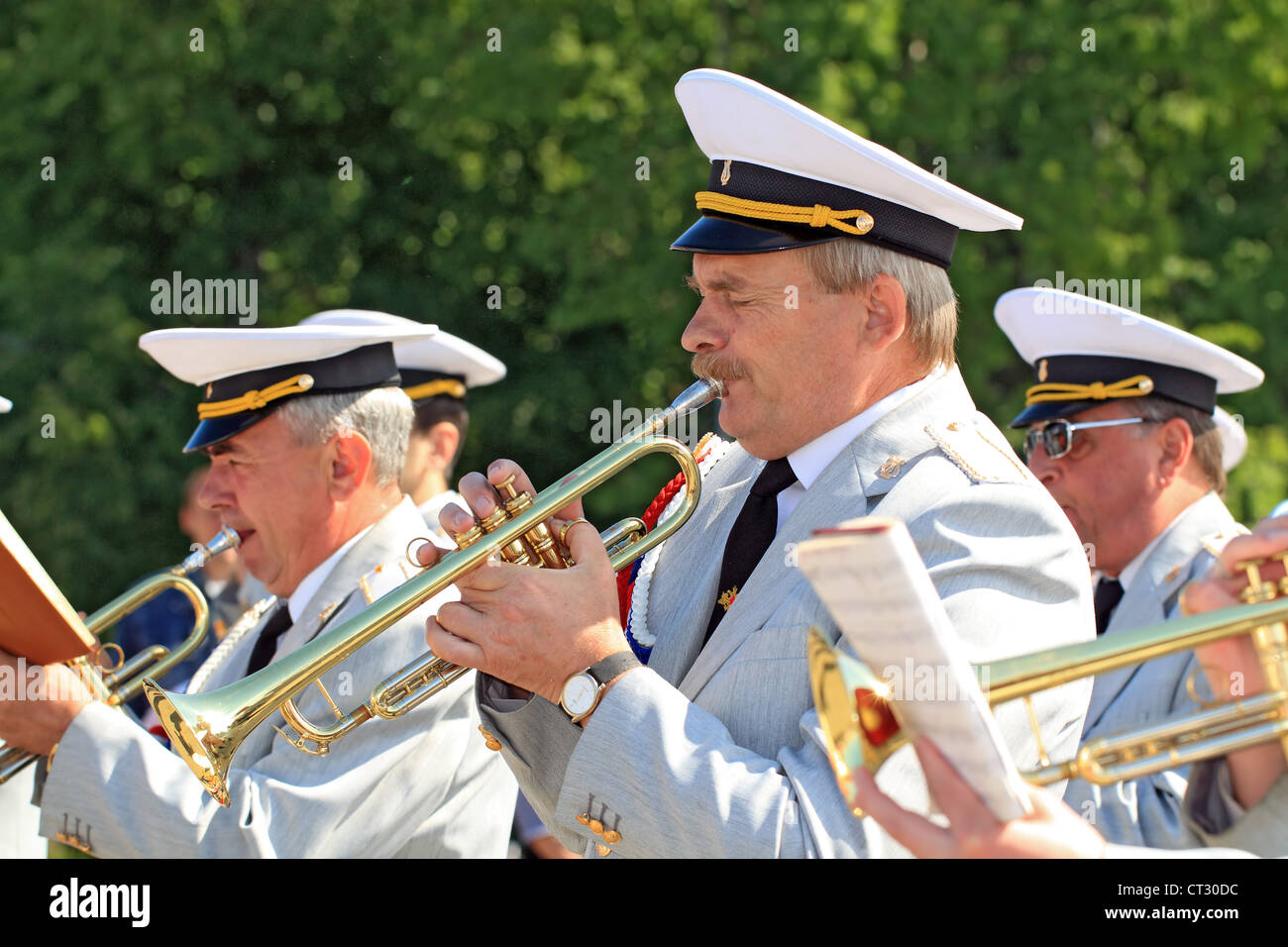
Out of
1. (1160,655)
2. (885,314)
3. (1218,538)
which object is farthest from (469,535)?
(1218,538)

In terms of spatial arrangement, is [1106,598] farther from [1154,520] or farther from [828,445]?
[828,445]

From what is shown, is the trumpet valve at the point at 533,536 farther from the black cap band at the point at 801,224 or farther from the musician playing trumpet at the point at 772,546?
the black cap band at the point at 801,224

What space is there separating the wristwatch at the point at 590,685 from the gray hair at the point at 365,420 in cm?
181

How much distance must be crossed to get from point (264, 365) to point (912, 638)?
290cm

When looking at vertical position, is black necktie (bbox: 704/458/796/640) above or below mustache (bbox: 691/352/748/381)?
below

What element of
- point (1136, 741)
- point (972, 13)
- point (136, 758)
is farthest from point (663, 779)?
point (972, 13)

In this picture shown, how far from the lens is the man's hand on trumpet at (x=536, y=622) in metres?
2.78

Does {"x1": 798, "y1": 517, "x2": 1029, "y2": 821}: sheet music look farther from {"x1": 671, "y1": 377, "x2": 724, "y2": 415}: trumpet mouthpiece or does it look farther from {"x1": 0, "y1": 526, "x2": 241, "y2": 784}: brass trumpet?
{"x1": 0, "y1": 526, "x2": 241, "y2": 784}: brass trumpet

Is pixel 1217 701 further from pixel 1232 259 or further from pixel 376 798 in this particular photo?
pixel 1232 259

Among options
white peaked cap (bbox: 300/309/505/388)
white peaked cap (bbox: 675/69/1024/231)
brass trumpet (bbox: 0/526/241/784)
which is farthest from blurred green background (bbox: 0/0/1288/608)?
white peaked cap (bbox: 675/69/1024/231)

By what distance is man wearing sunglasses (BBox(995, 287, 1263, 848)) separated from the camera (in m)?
4.63

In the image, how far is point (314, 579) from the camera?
4320 mm

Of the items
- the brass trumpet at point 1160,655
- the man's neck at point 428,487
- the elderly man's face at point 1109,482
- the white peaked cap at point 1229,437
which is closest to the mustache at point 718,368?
the brass trumpet at point 1160,655

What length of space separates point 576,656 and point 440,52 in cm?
1089
